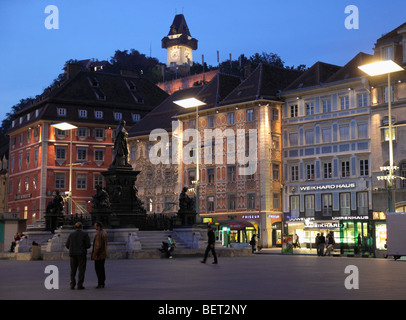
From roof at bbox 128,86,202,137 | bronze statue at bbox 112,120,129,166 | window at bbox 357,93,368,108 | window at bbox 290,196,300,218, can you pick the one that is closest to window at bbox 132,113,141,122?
roof at bbox 128,86,202,137

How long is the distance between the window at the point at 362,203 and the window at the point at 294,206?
704 cm

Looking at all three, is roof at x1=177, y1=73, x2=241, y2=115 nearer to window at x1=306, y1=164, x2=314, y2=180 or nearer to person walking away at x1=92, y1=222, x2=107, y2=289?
window at x1=306, y1=164, x2=314, y2=180

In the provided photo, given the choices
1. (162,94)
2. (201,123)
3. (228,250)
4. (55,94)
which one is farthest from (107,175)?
(162,94)

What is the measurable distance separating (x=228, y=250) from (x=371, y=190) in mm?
28254

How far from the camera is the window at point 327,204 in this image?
2719 inches

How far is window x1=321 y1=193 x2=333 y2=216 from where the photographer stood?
69.1 metres

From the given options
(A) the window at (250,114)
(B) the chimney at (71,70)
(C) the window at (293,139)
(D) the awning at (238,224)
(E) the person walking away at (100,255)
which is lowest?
(E) the person walking away at (100,255)

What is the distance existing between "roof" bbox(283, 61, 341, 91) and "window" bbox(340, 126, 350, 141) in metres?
5.43

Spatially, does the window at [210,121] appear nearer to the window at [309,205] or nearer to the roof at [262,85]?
the roof at [262,85]

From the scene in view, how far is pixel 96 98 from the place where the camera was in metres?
92.3

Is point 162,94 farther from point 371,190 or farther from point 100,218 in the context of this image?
point 100,218

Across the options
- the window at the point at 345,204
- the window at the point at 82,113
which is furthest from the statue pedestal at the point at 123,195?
the window at the point at 82,113

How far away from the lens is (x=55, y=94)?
292 feet
